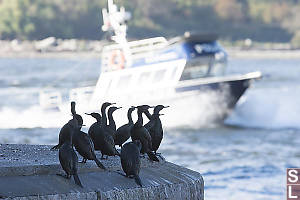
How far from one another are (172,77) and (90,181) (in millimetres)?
23809

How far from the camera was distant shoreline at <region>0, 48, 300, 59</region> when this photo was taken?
110 metres

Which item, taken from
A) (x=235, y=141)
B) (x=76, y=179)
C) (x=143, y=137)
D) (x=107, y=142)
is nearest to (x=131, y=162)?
(x=76, y=179)

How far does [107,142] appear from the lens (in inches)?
434

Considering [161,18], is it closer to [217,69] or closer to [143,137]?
[217,69]

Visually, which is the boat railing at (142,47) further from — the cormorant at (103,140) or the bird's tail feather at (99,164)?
the bird's tail feather at (99,164)

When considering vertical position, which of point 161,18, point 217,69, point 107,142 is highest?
point 161,18

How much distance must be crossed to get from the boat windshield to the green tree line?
59560 mm

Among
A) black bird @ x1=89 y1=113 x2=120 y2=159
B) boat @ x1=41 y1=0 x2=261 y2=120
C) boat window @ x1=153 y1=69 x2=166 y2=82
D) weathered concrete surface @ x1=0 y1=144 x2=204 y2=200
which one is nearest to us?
weathered concrete surface @ x1=0 y1=144 x2=204 y2=200

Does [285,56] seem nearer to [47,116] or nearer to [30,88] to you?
[30,88]

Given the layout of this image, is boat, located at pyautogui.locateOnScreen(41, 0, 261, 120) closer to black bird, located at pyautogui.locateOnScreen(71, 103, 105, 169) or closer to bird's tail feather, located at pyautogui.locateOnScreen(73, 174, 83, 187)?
black bird, located at pyautogui.locateOnScreen(71, 103, 105, 169)

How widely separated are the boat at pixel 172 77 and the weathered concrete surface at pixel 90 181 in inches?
872

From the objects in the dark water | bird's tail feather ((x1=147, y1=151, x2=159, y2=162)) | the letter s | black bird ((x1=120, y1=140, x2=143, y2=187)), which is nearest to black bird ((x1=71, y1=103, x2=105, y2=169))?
black bird ((x1=120, y1=140, x2=143, y2=187))

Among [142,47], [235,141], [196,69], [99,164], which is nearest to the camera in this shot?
[99,164]

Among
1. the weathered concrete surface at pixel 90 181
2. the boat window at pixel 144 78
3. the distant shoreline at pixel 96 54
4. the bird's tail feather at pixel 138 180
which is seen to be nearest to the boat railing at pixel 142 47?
the boat window at pixel 144 78
